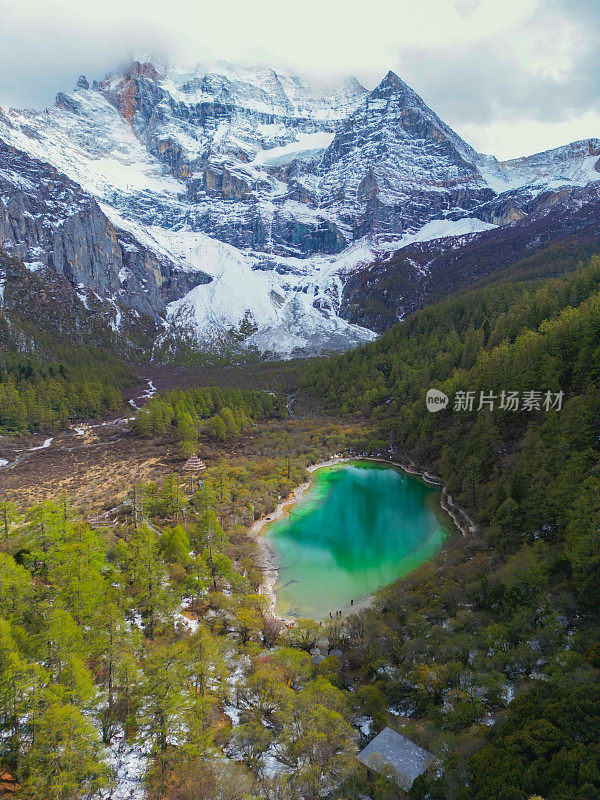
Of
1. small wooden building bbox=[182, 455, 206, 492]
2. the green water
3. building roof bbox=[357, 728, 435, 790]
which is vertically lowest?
the green water

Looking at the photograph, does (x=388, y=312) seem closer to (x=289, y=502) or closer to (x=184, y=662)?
(x=289, y=502)

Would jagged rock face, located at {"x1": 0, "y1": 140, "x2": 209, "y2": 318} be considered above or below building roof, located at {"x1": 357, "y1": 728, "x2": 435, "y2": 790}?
above

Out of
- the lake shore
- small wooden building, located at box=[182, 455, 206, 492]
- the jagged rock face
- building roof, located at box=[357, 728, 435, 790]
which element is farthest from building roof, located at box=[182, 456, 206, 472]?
the jagged rock face

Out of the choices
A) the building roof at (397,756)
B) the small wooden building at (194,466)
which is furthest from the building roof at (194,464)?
the building roof at (397,756)

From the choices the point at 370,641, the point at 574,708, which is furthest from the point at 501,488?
the point at 574,708

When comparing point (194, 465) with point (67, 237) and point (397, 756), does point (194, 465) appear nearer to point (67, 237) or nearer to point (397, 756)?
point (397, 756)

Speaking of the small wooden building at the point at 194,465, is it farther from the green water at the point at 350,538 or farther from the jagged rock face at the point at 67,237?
the jagged rock face at the point at 67,237

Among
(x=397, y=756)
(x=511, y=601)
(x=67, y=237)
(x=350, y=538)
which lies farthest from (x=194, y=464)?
→ (x=67, y=237)

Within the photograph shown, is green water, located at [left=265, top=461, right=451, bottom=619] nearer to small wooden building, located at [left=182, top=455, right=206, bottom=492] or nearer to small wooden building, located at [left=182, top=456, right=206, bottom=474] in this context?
small wooden building, located at [left=182, top=455, right=206, bottom=492]
